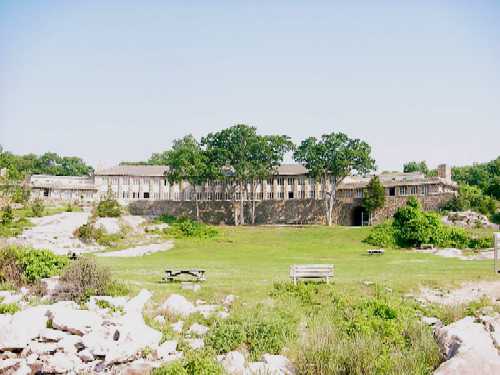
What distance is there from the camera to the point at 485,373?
11828 millimetres

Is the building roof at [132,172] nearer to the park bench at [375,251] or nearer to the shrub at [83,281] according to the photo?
the park bench at [375,251]

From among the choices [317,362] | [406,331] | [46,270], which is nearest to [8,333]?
[46,270]

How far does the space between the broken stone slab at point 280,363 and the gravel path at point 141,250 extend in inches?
1138

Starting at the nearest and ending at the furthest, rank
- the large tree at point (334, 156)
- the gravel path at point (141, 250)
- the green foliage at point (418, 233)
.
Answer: the gravel path at point (141, 250) → the green foliage at point (418, 233) → the large tree at point (334, 156)

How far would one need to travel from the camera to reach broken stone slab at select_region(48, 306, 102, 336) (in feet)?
51.9

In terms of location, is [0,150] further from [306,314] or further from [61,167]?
[306,314]

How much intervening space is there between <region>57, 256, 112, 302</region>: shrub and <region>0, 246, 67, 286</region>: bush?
1578 mm

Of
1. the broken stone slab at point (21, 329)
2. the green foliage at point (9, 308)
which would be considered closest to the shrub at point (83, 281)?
the green foliage at point (9, 308)

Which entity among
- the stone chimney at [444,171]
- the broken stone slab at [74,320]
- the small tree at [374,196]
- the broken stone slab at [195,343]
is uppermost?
the stone chimney at [444,171]

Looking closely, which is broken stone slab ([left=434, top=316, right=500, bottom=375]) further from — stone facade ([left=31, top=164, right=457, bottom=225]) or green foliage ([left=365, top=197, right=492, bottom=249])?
stone facade ([left=31, top=164, right=457, bottom=225])

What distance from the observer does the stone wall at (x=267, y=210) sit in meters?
77.8

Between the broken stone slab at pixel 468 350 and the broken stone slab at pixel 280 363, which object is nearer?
the broken stone slab at pixel 468 350

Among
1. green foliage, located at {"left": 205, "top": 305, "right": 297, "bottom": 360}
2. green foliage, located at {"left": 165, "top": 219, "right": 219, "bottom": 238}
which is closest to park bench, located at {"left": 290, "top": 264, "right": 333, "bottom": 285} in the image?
green foliage, located at {"left": 205, "top": 305, "right": 297, "bottom": 360}

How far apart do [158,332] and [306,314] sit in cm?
546
